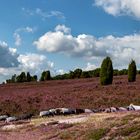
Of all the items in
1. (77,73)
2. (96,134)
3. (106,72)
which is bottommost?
(96,134)

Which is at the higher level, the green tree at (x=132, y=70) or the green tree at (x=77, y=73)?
the green tree at (x=77, y=73)

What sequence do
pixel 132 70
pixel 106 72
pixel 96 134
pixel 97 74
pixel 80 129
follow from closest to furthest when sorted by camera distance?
pixel 96 134, pixel 80 129, pixel 106 72, pixel 132 70, pixel 97 74

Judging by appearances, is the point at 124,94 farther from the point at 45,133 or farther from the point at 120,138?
the point at 120,138

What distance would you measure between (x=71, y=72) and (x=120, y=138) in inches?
4505

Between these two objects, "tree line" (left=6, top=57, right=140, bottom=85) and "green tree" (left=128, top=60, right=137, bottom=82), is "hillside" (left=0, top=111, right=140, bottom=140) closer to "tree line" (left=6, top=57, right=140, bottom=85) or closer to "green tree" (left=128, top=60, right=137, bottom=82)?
"tree line" (left=6, top=57, right=140, bottom=85)

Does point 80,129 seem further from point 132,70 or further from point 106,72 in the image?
point 132,70

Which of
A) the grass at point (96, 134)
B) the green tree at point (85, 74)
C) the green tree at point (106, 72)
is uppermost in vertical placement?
the green tree at point (85, 74)

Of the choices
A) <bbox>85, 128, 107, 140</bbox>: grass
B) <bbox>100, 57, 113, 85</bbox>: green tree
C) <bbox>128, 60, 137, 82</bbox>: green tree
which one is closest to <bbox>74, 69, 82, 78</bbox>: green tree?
<bbox>128, 60, 137, 82</bbox>: green tree

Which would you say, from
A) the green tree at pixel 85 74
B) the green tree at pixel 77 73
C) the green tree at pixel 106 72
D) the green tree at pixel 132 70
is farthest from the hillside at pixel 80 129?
the green tree at pixel 77 73

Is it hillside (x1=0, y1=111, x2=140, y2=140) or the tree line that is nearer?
hillside (x1=0, y1=111, x2=140, y2=140)

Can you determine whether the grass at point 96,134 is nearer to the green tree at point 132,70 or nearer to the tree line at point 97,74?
the tree line at point 97,74

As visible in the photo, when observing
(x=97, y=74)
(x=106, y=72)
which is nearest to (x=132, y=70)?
(x=106, y=72)

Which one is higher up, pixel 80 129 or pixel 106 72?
pixel 106 72

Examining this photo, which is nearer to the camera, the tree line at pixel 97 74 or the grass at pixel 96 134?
the grass at pixel 96 134
